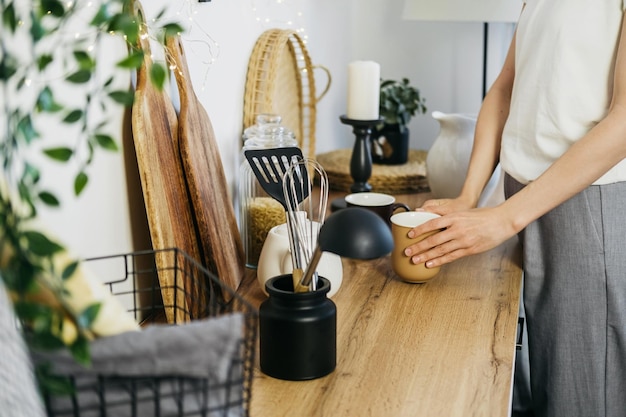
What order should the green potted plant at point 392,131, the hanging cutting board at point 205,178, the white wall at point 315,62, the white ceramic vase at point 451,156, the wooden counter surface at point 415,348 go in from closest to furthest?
the wooden counter surface at point 415,348
the white wall at point 315,62
the hanging cutting board at point 205,178
the white ceramic vase at point 451,156
the green potted plant at point 392,131

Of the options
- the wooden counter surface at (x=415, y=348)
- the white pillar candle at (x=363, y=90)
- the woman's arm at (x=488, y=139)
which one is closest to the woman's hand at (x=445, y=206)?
the woman's arm at (x=488, y=139)

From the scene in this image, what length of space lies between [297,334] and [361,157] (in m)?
0.94

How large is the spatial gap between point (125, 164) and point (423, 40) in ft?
5.49

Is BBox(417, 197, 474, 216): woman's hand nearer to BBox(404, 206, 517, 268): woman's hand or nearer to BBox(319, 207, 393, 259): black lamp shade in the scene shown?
BBox(404, 206, 517, 268): woman's hand

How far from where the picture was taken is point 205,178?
4.23 feet

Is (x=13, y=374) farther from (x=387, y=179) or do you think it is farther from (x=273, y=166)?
(x=387, y=179)

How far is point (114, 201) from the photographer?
110cm

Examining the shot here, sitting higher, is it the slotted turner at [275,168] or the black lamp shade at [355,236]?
the black lamp shade at [355,236]

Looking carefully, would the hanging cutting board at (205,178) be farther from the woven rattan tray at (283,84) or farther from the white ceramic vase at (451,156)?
the white ceramic vase at (451,156)

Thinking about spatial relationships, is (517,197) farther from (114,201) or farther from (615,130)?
(114,201)

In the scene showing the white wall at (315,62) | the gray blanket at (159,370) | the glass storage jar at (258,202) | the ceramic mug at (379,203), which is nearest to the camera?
the gray blanket at (159,370)

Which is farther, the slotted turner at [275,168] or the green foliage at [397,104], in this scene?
the green foliage at [397,104]

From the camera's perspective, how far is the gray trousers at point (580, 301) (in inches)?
57.1

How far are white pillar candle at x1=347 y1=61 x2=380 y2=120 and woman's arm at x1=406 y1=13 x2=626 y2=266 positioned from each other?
530 mm
